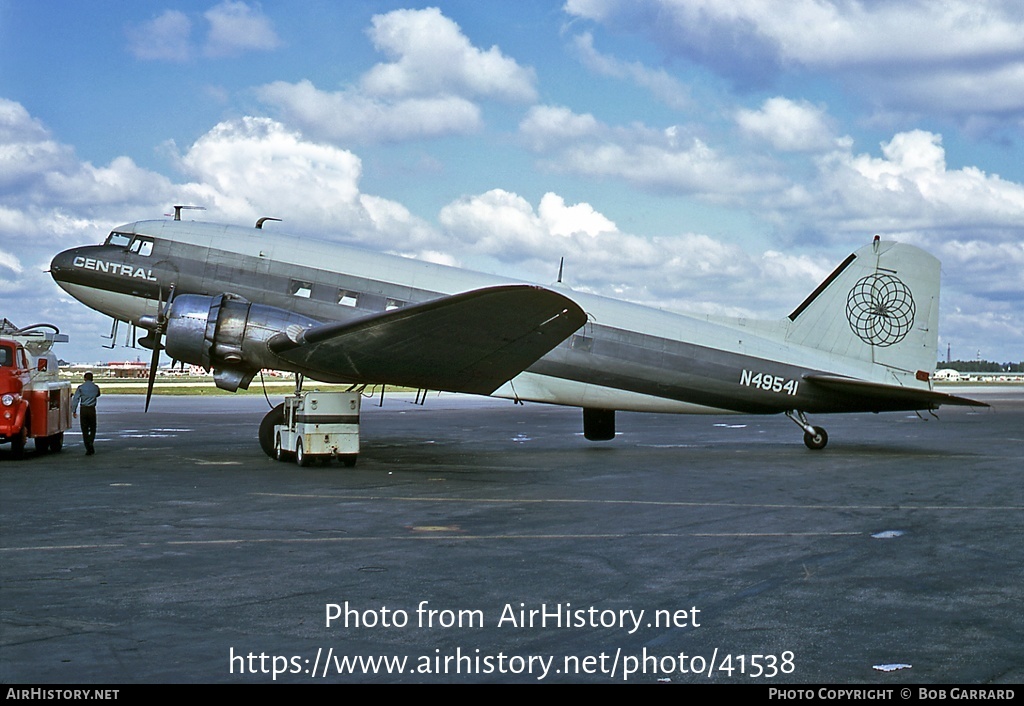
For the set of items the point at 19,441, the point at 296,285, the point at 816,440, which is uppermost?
the point at 296,285

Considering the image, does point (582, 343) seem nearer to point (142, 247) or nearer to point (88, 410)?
point (142, 247)

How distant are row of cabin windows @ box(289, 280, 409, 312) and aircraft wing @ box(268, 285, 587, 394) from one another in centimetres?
177

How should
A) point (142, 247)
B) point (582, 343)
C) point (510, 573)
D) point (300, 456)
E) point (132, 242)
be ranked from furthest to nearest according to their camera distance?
point (582, 343)
point (132, 242)
point (142, 247)
point (300, 456)
point (510, 573)

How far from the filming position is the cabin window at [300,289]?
20766 mm

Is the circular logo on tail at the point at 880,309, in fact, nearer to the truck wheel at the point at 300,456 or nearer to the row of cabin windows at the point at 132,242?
the truck wheel at the point at 300,456

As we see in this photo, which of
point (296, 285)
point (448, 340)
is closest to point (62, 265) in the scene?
point (296, 285)

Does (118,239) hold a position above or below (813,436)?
above

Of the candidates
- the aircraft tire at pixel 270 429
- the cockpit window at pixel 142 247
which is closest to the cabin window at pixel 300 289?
the aircraft tire at pixel 270 429

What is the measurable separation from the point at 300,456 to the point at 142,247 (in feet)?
21.3

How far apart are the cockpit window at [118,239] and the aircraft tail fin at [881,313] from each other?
15.6 meters

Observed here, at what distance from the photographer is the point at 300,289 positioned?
68.2 feet

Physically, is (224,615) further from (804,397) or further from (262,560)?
(804,397)

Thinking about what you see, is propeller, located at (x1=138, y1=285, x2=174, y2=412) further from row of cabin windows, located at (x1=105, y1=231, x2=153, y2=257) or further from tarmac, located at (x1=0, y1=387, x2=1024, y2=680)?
tarmac, located at (x1=0, y1=387, x2=1024, y2=680)

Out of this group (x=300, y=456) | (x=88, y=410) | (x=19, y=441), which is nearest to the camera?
(x=300, y=456)
